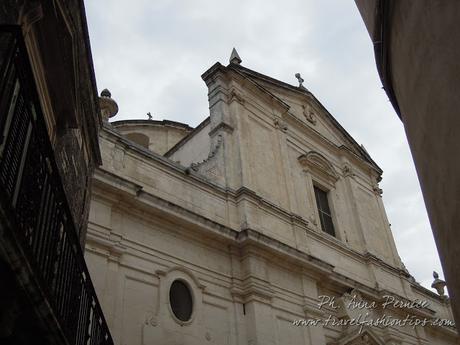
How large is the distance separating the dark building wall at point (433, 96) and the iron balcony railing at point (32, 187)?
336 centimetres

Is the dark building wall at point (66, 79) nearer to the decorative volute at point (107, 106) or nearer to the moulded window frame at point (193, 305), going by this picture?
the moulded window frame at point (193, 305)

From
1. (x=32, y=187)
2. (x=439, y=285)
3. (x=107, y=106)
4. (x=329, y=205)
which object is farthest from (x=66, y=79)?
(x=439, y=285)

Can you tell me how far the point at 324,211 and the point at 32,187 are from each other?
1252 centimetres

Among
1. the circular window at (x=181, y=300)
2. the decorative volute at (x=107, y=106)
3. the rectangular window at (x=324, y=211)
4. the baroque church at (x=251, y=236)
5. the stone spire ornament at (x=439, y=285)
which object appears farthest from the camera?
the stone spire ornament at (x=439, y=285)

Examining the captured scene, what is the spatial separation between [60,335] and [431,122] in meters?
3.88

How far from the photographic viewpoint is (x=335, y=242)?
14141 millimetres

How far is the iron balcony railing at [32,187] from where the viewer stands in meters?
2.93

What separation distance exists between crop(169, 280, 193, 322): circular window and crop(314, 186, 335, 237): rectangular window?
579 centimetres

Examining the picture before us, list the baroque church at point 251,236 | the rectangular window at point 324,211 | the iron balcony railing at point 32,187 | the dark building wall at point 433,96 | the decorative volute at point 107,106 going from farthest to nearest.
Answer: the rectangular window at point 324,211 → the decorative volute at point 107,106 → the baroque church at point 251,236 → the dark building wall at point 433,96 → the iron balcony railing at point 32,187

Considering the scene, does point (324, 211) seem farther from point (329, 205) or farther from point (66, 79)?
point (66, 79)

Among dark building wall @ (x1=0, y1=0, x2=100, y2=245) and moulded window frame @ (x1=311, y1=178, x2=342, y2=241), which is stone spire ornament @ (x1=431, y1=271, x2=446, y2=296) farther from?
dark building wall @ (x1=0, y1=0, x2=100, y2=245)

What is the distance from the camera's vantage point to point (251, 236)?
11.1 meters

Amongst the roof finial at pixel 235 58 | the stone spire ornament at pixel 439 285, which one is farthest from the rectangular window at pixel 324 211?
the stone spire ornament at pixel 439 285

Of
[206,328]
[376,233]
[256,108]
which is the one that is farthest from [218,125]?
[376,233]
